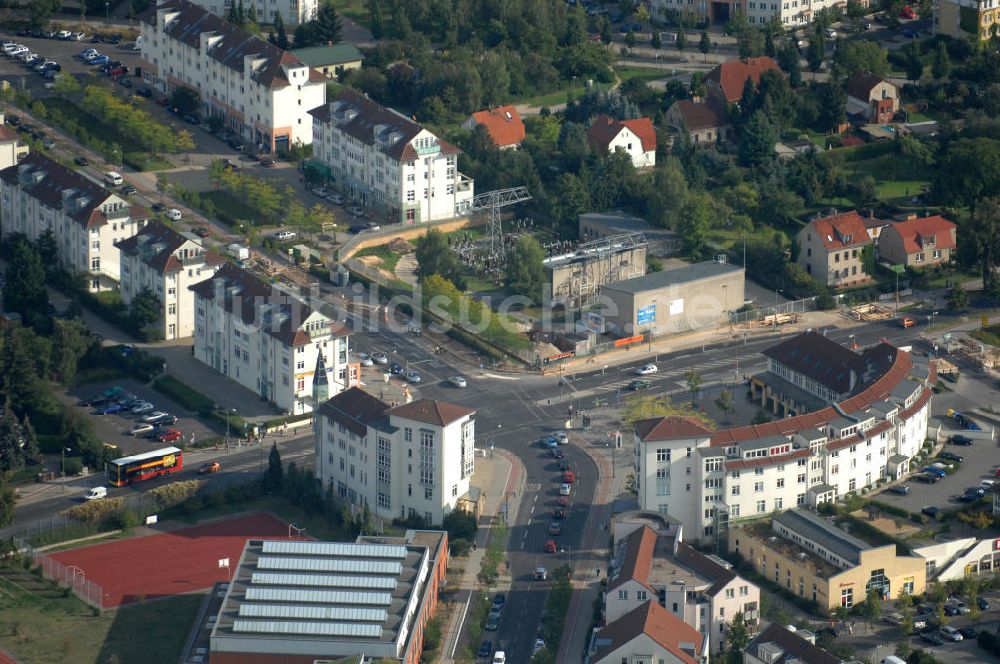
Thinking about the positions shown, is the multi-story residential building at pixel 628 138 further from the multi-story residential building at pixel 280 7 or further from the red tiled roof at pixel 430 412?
the red tiled roof at pixel 430 412

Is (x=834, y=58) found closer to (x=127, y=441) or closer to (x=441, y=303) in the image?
(x=441, y=303)

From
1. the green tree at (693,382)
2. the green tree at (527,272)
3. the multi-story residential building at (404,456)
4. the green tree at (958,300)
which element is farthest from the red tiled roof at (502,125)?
the multi-story residential building at (404,456)

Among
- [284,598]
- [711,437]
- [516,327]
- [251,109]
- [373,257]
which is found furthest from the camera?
[251,109]

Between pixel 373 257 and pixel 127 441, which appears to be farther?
pixel 373 257

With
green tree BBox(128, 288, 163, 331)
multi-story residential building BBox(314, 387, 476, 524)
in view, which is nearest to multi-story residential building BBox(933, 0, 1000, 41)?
green tree BBox(128, 288, 163, 331)

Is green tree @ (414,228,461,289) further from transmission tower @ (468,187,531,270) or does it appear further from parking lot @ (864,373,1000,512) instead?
parking lot @ (864,373,1000,512)

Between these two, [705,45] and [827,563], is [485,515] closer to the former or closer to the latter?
[827,563]

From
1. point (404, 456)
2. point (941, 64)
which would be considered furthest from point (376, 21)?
point (404, 456)

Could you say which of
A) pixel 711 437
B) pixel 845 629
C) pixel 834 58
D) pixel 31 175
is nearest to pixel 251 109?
pixel 31 175
